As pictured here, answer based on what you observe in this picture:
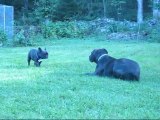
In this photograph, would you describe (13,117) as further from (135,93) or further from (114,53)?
(114,53)

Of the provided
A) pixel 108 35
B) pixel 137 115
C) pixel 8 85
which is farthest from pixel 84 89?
pixel 108 35

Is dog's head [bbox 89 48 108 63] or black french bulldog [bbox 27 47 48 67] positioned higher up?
dog's head [bbox 89 48 108 63]

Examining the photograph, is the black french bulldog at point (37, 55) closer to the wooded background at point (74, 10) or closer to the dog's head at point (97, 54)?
the dog's head at point (97, 54)

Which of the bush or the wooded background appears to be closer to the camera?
the bush

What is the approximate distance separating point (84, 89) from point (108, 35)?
71.2 feet

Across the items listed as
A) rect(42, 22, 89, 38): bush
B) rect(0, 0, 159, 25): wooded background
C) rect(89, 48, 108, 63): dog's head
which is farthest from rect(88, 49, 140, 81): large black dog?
rect(0, 0, 159, 25): wooded background

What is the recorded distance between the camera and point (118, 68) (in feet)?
36.0

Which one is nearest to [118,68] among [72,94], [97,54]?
[97,54]

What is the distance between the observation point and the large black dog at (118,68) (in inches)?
426

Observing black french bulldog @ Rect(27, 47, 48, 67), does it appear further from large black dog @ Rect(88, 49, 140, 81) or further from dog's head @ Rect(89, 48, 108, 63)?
→ large black dog @ Rect(88, 49, 140, 81)

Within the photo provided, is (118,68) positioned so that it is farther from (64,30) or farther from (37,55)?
(64,30)

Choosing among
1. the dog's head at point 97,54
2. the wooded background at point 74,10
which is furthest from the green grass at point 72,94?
the wooded background at point 74,10

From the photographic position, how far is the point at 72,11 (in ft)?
138

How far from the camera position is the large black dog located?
10820mm
